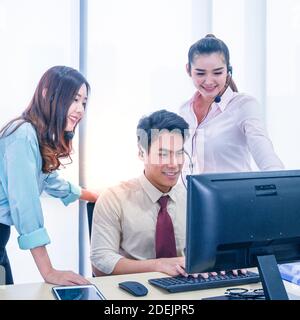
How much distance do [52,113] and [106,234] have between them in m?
0.49

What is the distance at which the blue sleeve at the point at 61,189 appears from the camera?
6.46ft

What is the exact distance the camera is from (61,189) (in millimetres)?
1990

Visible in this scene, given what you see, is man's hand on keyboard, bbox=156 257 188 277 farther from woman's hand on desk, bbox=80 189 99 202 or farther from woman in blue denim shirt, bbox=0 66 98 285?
woman's hand on desk, bbox=80 189 99 202

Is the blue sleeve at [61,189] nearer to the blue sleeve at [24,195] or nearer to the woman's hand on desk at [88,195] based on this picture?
the woman's hand on desk at [88,195]

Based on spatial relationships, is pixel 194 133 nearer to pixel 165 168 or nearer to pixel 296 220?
pixel 165 168

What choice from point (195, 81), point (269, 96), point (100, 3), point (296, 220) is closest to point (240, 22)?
point (269, 96)

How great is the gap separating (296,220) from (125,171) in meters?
1.49

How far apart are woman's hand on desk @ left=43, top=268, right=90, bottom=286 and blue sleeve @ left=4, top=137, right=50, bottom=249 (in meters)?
0.10

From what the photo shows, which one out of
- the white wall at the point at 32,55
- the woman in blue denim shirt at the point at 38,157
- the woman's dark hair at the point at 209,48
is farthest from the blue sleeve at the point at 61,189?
the woman's dark hair at the point at 209,48

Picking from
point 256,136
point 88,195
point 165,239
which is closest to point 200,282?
point 165,239

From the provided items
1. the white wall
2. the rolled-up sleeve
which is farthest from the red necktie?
the white wall

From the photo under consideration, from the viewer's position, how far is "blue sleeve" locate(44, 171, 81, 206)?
1.97m

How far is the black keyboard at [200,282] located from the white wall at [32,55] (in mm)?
1226

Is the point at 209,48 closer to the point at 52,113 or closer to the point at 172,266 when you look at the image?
the point at 52,113
